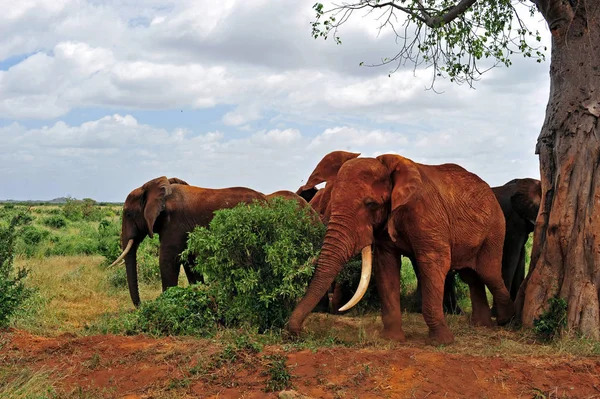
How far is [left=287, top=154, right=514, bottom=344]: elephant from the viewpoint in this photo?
815 centimetres

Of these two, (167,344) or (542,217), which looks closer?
(167,344)

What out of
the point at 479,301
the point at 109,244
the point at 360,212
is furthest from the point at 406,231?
the point at 109,244

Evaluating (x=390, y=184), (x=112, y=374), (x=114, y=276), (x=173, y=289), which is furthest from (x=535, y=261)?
(x=114, y=276)

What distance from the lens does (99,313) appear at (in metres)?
11.6

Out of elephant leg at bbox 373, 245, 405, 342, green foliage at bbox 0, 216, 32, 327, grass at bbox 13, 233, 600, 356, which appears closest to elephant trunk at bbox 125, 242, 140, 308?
grass at bbox 13, 233, 600, 356

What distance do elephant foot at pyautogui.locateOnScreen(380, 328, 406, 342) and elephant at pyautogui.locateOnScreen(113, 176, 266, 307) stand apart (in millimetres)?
3897

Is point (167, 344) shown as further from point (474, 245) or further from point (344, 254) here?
point (474, 245)

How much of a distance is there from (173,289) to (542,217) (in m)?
5.39

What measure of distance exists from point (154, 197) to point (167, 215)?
39cm

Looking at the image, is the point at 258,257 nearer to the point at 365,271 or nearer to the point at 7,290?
the point at 365,271

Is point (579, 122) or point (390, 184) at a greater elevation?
point (579, 122)

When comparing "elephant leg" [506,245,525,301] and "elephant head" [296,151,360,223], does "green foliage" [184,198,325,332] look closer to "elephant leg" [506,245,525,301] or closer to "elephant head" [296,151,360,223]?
"elephant head" [296,151,360,223]

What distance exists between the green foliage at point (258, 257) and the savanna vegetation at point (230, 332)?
2 cm

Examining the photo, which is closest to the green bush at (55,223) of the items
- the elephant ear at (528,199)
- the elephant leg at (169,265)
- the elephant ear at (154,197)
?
the elephant ear at (154,197)
